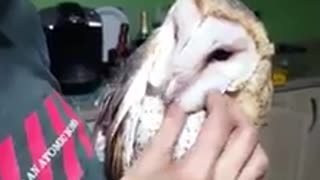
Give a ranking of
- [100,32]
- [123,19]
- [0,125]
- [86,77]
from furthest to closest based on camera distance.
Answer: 1. [123,19]
2. [100,32]
3. [86,77]
4. [0,125]

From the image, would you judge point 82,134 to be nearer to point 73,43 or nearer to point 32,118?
point 32,118

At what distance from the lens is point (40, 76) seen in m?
0.52

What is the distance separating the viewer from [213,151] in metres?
0.56

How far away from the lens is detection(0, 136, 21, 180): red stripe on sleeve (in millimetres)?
441

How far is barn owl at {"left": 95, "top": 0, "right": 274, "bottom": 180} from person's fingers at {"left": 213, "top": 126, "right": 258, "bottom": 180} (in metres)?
0.03

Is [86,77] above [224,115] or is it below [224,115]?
below

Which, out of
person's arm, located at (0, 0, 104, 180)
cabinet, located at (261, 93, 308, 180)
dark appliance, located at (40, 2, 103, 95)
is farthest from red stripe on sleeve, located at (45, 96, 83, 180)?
cabinet, located at (261, 93, 308, 180)

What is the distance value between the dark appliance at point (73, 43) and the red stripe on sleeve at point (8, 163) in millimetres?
1037

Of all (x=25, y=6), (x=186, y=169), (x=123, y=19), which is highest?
(x=25, y=6)

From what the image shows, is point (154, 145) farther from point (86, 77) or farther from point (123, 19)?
point (123, 19)

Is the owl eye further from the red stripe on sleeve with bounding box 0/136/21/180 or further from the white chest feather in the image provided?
the red stripe on sleeve with bounding box 0/136/21/180

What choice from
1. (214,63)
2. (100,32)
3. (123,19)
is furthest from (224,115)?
(123,19)

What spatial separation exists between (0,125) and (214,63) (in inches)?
8.3

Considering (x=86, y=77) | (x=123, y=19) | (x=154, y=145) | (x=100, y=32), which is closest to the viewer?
(x=154, y=145)
